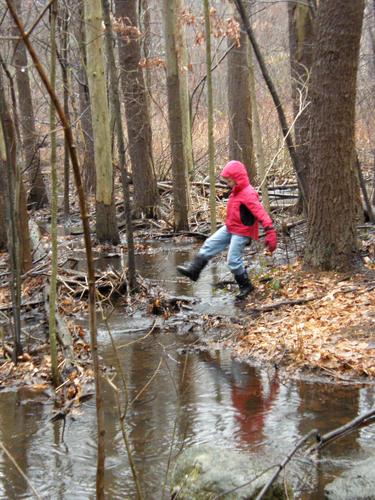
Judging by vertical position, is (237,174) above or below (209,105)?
below

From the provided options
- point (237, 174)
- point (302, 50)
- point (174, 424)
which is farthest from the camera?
point (302, 50)

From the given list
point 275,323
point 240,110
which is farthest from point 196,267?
point 240,110

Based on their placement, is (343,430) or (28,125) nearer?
(343,430)

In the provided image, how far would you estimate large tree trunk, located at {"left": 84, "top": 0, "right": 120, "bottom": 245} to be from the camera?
13477mm

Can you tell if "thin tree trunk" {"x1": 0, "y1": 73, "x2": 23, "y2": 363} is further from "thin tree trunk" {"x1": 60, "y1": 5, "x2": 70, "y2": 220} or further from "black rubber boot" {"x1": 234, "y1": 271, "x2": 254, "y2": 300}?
"thin tree trunk" {"x1": 60, "y1": 5, "x2": 70, "y2": 220}

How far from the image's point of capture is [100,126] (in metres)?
13.9

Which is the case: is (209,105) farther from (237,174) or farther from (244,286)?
(244,286)

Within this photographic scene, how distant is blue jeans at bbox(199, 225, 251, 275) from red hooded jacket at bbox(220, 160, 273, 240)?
10cm

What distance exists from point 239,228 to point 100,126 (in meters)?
6.22

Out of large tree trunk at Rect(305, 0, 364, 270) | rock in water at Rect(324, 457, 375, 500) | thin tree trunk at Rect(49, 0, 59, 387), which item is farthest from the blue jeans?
rock in water at Rect(324, 457, 375, 500)

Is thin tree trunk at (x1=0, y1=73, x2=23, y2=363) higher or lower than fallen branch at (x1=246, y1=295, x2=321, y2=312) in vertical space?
higher

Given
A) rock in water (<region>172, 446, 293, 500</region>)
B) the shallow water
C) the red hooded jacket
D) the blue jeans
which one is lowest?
the shallow water

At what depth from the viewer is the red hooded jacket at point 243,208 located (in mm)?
8438

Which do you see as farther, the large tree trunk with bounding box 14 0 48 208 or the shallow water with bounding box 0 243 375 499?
the large tree trunk with bounding box 14 0 48 208
